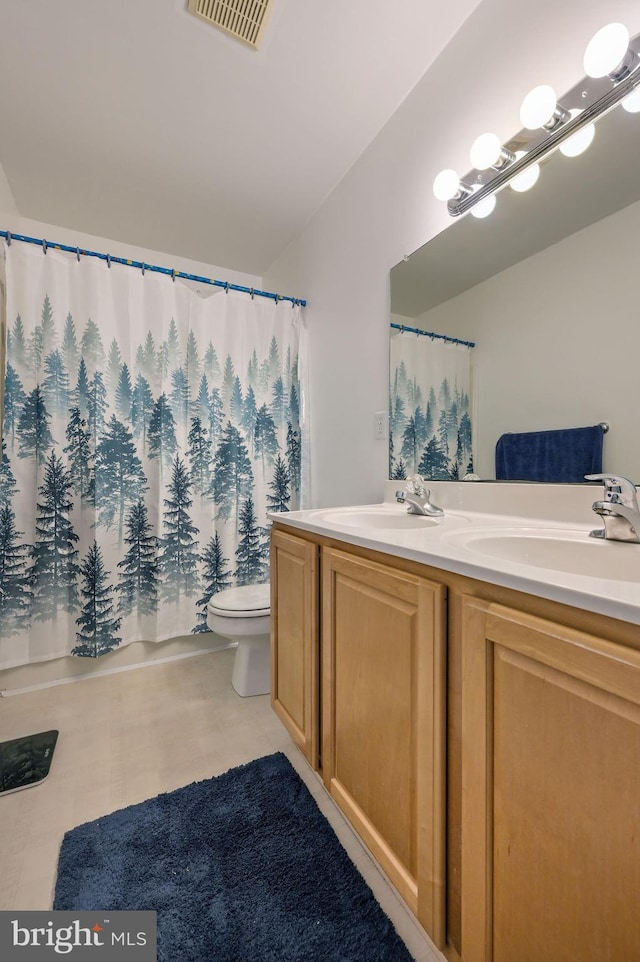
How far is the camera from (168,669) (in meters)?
2.03

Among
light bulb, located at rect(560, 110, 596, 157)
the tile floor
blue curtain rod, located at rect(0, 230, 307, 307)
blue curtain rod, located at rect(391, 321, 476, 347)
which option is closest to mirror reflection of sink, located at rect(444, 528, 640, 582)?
blue curtain rod, located at rect(391, 321, 476, 347)

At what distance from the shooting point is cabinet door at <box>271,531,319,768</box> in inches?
45.7

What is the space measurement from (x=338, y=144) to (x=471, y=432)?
144cm

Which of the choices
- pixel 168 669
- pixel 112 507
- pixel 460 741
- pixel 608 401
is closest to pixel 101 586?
pixel 112 507

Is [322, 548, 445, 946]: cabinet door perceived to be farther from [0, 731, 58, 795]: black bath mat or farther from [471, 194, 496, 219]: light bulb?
[471, 194, 496, 219]: light bulb

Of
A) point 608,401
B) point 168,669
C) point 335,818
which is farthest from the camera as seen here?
point 168,669

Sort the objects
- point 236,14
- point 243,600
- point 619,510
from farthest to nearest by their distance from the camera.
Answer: point 243,600
point 236,14
point 619,510

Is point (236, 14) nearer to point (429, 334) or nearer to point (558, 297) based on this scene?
point (429, 334)

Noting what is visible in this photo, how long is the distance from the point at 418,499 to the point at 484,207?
38.0 inches

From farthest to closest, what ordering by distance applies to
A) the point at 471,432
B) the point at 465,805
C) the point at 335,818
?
the point at 471,432 → the point at 335,818 → the point at 465,805

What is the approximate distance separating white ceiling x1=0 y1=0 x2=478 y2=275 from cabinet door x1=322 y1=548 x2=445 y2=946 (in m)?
1.72

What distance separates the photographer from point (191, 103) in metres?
1.56

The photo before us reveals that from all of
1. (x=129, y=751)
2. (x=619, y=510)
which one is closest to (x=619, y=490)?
(x=619, y=510)

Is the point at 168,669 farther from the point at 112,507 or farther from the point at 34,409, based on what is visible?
the point at 34,409
